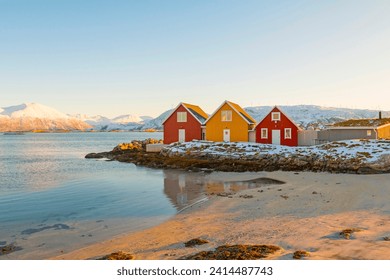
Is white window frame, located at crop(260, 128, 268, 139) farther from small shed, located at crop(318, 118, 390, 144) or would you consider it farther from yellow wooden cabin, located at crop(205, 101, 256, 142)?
small shed, located at crop(318, 118, 390, 144)

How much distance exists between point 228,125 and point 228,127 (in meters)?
0.28

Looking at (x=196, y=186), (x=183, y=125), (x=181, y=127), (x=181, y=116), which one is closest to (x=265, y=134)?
(x=183, y=125)

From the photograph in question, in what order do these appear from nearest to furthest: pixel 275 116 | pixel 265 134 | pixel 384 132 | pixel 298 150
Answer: pixel 298 150, pixel 275 116, pixel 265 134, pixel 384 132

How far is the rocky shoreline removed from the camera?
2691cm

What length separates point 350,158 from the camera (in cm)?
2831

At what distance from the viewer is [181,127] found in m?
47.0

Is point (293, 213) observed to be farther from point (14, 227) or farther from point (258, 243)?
point (14, 227)

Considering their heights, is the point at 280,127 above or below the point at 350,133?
above

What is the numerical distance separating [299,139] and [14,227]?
116ft

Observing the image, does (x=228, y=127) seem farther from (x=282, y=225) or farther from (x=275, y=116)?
(x=282, y=225)

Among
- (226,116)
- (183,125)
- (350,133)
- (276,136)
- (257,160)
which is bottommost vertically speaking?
(257,160)

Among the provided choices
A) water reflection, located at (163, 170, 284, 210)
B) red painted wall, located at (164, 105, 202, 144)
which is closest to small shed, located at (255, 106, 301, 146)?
red painted wall, located at (164, 105, 202, 144)

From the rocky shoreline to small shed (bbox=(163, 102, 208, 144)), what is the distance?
442cm

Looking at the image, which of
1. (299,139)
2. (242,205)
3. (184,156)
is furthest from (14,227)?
(299,139)
